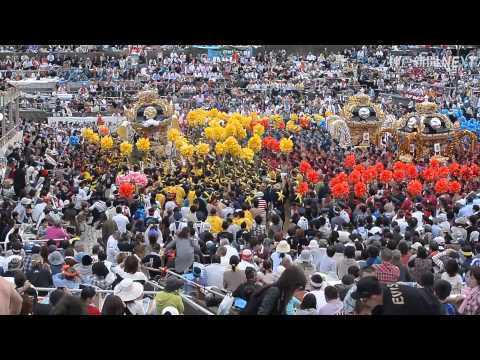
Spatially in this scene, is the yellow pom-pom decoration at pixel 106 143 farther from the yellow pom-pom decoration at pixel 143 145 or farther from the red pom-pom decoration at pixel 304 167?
the red pom-pom decoration at pixel 304 167

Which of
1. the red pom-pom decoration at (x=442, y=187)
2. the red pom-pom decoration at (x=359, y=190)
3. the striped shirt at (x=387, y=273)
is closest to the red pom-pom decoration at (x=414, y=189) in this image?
the red pom-pom decoration at (x=442, y=187)

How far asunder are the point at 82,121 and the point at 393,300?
20.8 metres

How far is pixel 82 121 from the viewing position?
980 inches

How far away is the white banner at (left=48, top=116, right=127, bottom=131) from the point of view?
80.1 ft

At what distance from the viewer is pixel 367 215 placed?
12016mm

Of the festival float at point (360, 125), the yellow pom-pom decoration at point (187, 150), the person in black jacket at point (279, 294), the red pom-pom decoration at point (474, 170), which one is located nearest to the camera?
the person in black jacket at point (279, 294)

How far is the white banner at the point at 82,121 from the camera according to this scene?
80.1 feet

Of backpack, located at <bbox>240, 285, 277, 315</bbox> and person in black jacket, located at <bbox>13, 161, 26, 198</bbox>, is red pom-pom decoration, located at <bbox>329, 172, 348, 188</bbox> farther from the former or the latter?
backpack, located at <bbox>240, 285, 277, 315</bbox>

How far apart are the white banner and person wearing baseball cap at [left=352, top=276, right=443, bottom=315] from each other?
63.6 feet

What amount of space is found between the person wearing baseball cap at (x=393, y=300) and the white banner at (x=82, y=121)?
63.6ft

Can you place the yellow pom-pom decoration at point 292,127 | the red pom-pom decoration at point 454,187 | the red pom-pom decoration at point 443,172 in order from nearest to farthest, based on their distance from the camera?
1. the red pom-pom decoration at point 454,187
2. the red pom-pom decoration at point 443,172
3. the yellow pom-pom decoration at point 292,127

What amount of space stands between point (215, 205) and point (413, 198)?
3.29 m

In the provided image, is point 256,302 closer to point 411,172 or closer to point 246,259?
point 246,259
